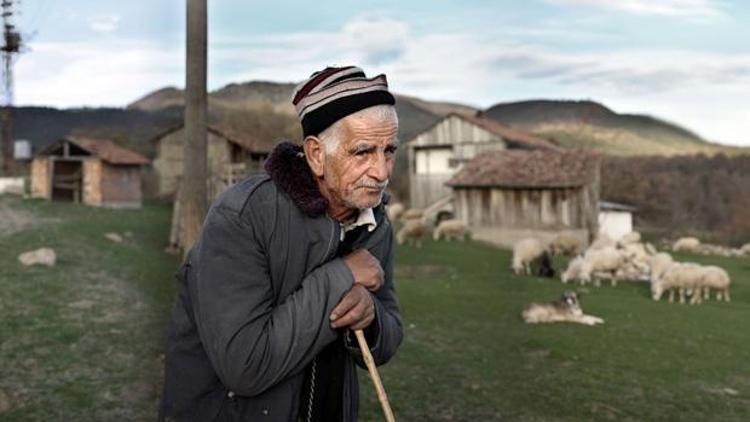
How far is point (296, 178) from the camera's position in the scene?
1.95 m

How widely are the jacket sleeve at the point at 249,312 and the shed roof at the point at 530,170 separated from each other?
28.6 m

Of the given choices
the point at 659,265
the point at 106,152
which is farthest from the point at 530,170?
the point at 106,152

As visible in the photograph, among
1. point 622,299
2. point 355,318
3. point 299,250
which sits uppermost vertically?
point 299,250

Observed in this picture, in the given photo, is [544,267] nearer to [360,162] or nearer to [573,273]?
[573,273]

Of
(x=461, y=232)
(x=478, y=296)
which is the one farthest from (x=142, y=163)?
(x=478, y=296)

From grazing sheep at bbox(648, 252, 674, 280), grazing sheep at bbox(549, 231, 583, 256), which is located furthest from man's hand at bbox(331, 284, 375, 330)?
grazing sheep at bbox(549, 231, 583, 256)

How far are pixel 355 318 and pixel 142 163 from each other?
3359 centimetres

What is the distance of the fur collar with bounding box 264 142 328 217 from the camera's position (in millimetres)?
1909

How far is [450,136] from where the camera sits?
41.0 m

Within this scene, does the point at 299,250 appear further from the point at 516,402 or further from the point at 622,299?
the point at 622,299

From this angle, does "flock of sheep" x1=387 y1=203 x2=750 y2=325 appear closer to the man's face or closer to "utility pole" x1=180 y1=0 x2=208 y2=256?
"utility pole" x1=180 y1=0 x2=208 y2=256

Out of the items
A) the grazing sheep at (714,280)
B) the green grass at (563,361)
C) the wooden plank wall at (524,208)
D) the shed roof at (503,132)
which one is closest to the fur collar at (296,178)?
the green grass at (563,361)

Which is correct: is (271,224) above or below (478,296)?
above

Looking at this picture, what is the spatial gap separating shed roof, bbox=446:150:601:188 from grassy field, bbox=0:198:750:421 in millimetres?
12389
